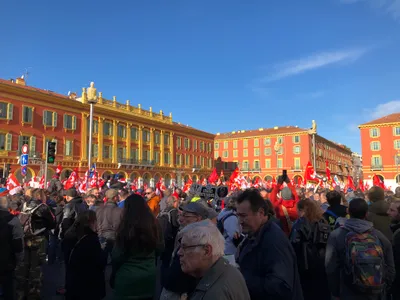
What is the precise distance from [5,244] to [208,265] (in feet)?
12.7

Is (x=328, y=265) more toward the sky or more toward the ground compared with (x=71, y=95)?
more toward the ground

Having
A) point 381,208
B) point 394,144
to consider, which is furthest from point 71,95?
point 394,144

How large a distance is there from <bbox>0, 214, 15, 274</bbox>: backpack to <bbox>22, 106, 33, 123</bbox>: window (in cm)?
3379

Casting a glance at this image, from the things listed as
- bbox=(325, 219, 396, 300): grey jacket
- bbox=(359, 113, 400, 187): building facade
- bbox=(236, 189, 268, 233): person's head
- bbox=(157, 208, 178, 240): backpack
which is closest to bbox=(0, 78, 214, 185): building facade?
bbox=(359, 113, 400, 187): building facade

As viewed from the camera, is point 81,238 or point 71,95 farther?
point 71,95

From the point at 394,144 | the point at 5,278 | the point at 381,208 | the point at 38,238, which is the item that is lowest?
the point at 5,278

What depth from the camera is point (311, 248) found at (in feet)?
13.5

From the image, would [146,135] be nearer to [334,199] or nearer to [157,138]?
[157,138]

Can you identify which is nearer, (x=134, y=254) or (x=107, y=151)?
(x=134, y=254)

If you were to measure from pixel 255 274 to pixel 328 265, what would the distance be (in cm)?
154

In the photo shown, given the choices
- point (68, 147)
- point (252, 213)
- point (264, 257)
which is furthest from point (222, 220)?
point (68, 147)

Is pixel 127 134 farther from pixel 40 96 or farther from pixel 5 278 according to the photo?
pixel 5 278

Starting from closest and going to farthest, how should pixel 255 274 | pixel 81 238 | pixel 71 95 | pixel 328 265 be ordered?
1. pixel 255 274
2. pixel 328 265
3. pixel 81 238
4. pixel 71 95

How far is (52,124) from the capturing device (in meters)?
36.5
